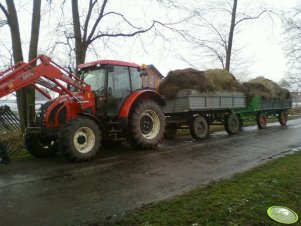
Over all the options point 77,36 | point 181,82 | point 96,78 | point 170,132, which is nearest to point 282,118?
point 170,132

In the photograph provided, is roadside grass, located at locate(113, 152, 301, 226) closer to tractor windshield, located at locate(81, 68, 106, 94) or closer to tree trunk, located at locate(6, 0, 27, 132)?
tractor windshield, located at locate(81, 68, 106, 94)

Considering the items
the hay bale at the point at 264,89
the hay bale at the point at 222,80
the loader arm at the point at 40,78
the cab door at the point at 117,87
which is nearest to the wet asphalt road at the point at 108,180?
the cab door at the point at 117,87

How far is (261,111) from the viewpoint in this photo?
1759 centimetres

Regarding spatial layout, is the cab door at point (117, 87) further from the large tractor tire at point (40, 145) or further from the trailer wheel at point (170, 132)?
the trailer wheel at point (170, 132)

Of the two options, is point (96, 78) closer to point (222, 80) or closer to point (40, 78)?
point (40, 78)

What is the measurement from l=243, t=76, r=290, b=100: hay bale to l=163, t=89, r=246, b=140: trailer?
2.72 metres

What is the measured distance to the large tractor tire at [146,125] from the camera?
957 cm

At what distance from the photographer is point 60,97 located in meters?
8.95

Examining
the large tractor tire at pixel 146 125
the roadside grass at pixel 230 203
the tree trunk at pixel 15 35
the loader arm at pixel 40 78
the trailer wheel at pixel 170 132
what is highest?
the tree trunk at pixel 15 35

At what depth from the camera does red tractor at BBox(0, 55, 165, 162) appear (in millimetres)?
7961

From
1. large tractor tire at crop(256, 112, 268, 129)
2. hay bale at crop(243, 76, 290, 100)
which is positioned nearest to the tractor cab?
hay bale at crop(243, 76, 290, 100)

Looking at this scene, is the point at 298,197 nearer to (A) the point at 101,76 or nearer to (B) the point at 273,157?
(B) the point at 273,157

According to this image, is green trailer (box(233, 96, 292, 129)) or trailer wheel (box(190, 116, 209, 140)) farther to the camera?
green trailer (box(233, 96, 292, 129))

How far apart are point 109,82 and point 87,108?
1.01m
